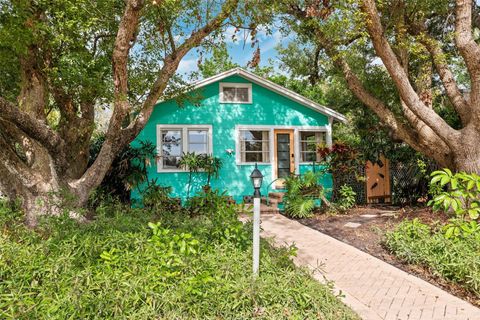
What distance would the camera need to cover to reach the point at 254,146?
1092cm

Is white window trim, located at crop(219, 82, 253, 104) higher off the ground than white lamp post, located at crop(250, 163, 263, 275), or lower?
higher

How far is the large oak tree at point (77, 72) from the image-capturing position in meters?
5.38

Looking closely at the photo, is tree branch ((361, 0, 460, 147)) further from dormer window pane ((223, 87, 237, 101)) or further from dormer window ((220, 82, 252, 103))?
dormer window pane ((223, 87, 237, 101))

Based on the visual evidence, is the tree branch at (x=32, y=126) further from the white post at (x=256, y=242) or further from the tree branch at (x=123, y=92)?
the white post at (x=256, y=242)

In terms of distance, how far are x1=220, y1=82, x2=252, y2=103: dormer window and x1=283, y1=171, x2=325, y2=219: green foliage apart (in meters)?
3.40

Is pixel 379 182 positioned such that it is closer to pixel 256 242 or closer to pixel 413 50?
pixel 413 50

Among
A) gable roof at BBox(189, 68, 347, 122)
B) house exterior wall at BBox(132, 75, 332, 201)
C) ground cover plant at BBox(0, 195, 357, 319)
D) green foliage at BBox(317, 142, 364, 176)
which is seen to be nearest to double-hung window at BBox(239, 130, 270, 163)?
house exterior wall at BBox(132, 75, 332, 201)

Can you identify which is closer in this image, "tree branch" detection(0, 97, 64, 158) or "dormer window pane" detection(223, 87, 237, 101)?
"tree branch" detection(0, 97, 64, 158)

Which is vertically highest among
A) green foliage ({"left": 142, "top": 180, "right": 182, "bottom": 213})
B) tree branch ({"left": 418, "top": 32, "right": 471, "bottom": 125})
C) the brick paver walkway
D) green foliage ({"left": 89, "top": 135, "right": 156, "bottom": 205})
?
tree branch ({"left": 418, "top": 32, "right": 471, "bottom": 125})

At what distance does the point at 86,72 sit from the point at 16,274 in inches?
163

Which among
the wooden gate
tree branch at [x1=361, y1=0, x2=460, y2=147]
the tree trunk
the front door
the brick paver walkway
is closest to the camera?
the brick paver walkway

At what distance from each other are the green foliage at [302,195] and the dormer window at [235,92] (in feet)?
11.2

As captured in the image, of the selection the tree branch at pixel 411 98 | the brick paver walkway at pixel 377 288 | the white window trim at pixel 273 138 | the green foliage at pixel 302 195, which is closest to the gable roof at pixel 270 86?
the white window trim at pixel 273 138

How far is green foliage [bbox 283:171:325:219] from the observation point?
8.45 meters
